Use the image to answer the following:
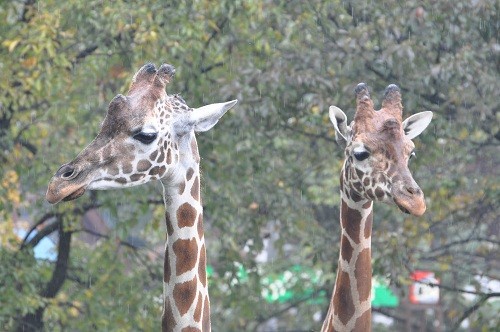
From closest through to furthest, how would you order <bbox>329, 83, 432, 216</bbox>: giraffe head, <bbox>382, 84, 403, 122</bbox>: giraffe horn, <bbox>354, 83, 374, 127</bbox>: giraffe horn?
<bbox>329, 83, 432, 216</bbox>: giraffe head
<bbox>354, 83, 374, 127</bbox>: giraffe horn
<bbox>382, 84, 403, 122</bbox>: giraffe horn

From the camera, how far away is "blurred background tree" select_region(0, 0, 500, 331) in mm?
13211

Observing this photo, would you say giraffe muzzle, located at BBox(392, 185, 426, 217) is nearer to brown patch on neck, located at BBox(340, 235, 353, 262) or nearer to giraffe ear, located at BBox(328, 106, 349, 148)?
brown patch on neck, located at BBox(340, 235, 353, 262)

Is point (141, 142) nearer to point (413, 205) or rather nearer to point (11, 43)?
point (413, 205)

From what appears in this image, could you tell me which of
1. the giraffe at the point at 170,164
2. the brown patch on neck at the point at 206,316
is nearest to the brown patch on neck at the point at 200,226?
the giraffe at the point at 170,164

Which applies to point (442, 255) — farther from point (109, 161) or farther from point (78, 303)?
point (109, 161)

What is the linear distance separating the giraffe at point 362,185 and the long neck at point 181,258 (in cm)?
99

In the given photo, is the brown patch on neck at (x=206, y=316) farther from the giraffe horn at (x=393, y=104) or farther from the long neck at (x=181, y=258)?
the giraffe horn at (x=393, y=104)

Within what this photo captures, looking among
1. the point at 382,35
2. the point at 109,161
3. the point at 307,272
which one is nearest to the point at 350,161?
the point at 109,161

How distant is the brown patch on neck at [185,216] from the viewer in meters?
8.63

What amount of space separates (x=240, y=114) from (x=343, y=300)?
453 cm

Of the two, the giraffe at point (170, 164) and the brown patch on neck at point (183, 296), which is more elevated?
the giraffe at point (170, 164)

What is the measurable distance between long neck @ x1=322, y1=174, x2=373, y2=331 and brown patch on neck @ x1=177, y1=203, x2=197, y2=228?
1.05 metres

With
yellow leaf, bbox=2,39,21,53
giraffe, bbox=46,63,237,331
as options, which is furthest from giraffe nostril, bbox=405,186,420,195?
yellow leaf, bbox=2,39,21,53

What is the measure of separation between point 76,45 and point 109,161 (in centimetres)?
644
